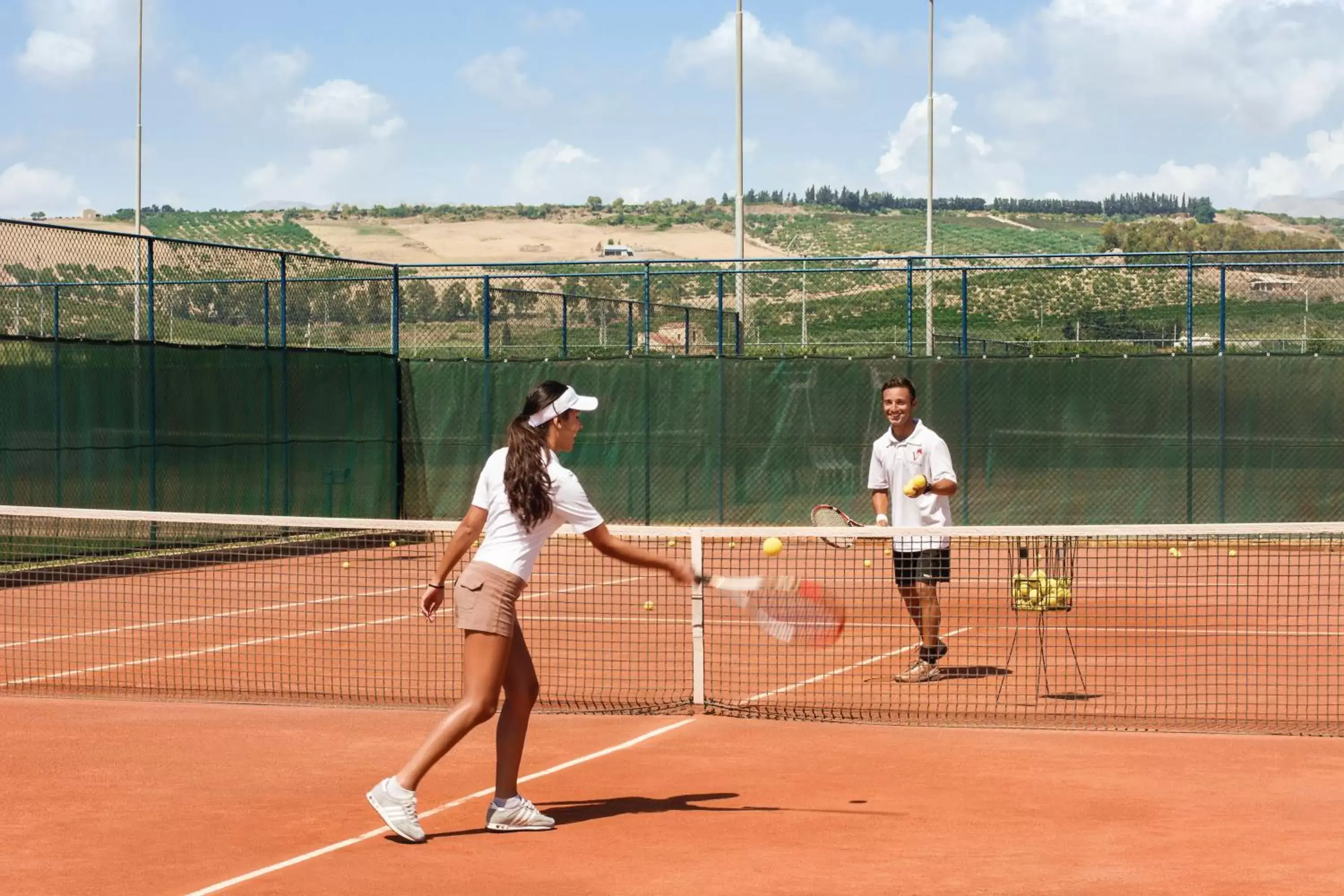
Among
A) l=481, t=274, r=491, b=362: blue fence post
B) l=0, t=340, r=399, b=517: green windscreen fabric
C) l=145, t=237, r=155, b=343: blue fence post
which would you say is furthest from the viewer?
l=481, t=274, r=491, b=362: blue fence post

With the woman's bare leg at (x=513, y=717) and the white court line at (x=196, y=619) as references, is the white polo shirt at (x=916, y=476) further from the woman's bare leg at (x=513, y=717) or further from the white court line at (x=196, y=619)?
the white court line at (x=196, y=619)

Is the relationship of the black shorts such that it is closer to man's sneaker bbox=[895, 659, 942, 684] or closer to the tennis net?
the tennis net

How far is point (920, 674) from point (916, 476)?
1.10 m

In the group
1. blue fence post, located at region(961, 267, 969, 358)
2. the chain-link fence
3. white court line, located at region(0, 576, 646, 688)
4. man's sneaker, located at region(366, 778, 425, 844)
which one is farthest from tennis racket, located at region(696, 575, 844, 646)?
blue fence post, located at region(961, 267, 969, 358)

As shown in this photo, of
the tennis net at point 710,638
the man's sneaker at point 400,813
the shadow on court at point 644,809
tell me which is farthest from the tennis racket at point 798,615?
the man's sneaker at point 400,813

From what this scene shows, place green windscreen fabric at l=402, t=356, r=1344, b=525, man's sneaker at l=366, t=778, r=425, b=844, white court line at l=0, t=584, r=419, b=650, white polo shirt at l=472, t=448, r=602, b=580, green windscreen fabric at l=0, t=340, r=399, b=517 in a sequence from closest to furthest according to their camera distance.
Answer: man's sneaker at l=366, t=778, r=425, b=844 → white polo shirt at l=472, t=448, r=602, b=580 → white court line at l=0, t=584, r=419, b=650 → green windscreen fabric at l=0, t=340, r=399, b=517 → green windscreen fabric at l=402, t=356, r=1344, b=525

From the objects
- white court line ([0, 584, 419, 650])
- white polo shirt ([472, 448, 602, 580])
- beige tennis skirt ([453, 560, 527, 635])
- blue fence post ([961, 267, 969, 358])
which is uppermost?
blue fence post ([961, 267, 969, 358])

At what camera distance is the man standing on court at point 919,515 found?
960 cm

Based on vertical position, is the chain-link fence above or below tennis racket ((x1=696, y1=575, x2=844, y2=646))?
above

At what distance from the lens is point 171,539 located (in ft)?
54.4

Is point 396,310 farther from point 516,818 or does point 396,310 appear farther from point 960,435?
point 516,818

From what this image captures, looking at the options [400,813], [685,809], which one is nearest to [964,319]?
[685,809]

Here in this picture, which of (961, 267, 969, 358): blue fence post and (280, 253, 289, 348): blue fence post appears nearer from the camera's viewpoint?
(280, 253, 289, 348): blue fence post

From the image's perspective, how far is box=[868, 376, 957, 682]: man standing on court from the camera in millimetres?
9602
